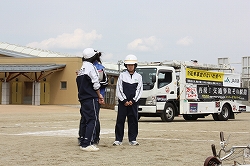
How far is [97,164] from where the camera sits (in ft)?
25.0

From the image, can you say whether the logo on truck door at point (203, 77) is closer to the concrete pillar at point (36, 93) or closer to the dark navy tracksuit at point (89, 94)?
the dark navy tracksuit at point (89, 94)

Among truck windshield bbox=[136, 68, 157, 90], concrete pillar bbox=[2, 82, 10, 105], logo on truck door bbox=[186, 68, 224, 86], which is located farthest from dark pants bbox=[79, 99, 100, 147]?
concrete pillar bbox=[2, 82, 10, 105]

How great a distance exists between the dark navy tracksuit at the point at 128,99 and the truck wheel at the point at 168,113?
10.0 meters

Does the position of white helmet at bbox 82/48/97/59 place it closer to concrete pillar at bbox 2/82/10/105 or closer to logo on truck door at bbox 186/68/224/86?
logo on truck door at bbox 186/68/224/86

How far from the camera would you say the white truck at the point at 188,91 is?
20.7m

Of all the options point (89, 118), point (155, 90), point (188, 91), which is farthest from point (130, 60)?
point (188, 91)

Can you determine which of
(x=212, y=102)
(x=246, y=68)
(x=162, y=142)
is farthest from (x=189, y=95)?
(x=246, y=68)

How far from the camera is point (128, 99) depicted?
10.7 m

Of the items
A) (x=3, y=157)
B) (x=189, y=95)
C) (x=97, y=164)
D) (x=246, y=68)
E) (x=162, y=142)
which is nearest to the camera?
(x=97, y=164)

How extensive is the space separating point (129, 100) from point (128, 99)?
31 millimetres

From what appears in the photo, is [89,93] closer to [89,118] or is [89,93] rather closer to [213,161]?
[89,118]

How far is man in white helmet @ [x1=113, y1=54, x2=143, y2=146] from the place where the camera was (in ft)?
34.8

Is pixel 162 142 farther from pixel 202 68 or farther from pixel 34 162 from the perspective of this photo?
pixel 202 68

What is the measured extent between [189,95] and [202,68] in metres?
1.78
